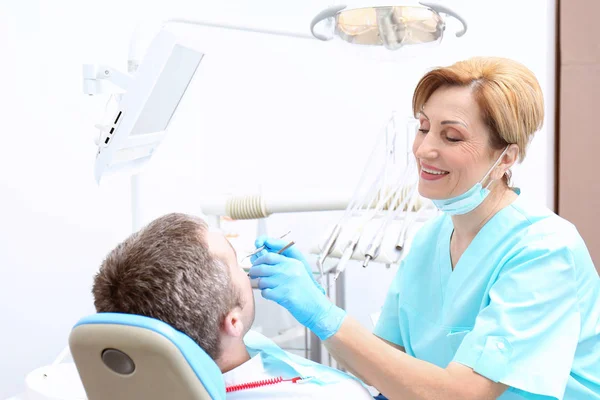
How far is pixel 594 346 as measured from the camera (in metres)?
1.37

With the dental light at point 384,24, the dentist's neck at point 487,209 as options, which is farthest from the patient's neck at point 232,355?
the dental light at point 384,24

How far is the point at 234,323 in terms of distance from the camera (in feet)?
3.77

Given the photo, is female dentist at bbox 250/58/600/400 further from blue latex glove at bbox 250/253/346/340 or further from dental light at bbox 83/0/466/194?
dental light at bbox 83/0/466/194

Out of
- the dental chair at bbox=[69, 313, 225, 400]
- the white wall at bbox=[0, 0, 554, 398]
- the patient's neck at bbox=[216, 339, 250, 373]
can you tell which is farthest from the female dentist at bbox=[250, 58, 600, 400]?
the white wall at bbox=[0, 0, 554, 398]

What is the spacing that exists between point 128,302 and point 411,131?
1459 mm

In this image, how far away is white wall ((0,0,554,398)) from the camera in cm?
210

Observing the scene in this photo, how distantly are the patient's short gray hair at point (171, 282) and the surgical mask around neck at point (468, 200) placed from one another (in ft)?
1.60

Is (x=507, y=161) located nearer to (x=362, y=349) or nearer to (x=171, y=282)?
(x=362, y=349)

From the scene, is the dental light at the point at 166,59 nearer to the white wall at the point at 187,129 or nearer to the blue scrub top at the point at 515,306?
the white wall at the point at 187,129

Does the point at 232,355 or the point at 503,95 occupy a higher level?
the point at 503,95

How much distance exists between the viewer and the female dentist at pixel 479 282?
48.3 inches

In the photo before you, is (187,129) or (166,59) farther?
(187,129)

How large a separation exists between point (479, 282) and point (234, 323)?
519mm

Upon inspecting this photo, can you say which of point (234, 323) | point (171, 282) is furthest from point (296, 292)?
point (171, 282)
